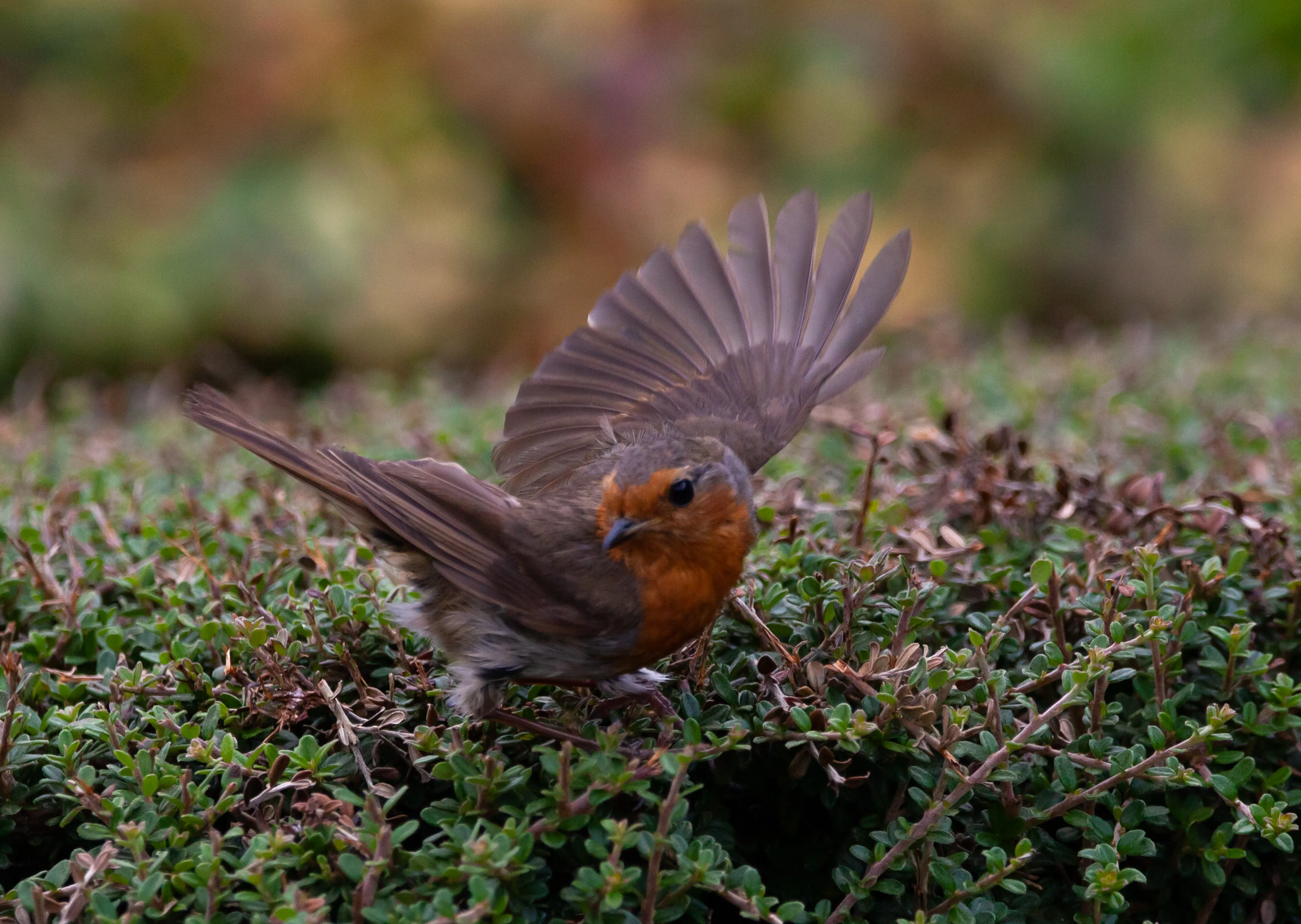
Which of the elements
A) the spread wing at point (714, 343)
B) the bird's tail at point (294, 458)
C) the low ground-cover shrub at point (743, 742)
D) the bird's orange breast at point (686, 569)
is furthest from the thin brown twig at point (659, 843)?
the spread wing at point (714, 343)

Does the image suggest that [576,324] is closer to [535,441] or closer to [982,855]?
[535,441]

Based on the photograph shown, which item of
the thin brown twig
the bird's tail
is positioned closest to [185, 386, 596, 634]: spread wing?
the bird's tail

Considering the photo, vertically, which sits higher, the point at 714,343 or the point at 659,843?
the point at 714,343

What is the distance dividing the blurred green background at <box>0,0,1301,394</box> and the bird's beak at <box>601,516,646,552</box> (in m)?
4.56

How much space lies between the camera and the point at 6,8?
6.96 meters

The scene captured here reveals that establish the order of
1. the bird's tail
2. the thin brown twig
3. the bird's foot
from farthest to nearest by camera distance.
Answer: the bird's tail → the bird's foot → the thin brown twig

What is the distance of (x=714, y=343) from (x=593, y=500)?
0.74 m

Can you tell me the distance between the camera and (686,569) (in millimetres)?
2256

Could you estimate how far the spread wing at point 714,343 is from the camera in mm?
2869

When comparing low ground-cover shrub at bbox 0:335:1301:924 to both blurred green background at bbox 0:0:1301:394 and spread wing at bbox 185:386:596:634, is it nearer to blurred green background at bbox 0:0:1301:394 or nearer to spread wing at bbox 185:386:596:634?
spread wing at bbox 185:386:596:634

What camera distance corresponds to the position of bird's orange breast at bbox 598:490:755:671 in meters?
2.22

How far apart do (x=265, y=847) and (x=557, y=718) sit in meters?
0.58

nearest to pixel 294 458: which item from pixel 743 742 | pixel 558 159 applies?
pixel 743 742

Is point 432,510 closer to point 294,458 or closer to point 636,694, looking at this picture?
point 294,458
